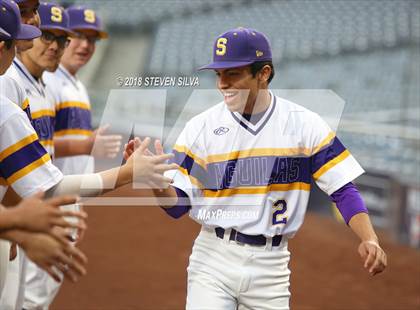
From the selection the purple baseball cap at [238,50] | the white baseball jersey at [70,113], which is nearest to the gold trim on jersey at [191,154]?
the purple baseball cap at [238,50]

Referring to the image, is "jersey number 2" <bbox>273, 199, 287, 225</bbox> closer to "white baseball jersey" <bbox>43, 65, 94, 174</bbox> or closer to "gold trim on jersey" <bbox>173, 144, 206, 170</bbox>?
"gold trim on jersey" <bbox>173, 144, 206, 170</bbox>

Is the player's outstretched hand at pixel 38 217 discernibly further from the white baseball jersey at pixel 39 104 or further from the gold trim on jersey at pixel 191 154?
the white baseball jersey at pixel 39 104

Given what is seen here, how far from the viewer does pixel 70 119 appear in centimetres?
600

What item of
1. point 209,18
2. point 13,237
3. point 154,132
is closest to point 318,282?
point 154,132

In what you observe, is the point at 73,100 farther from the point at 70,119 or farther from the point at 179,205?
the point at 179,205

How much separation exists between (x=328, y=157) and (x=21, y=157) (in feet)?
5.46

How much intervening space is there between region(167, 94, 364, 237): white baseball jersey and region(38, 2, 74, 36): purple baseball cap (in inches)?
65.7

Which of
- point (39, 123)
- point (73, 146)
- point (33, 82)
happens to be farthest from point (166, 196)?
point (73, 146)

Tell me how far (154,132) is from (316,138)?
217 inches

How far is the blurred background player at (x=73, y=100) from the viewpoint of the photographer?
19.4ft

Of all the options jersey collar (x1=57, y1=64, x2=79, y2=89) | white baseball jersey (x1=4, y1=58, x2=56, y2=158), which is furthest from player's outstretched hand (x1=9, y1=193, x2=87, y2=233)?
jersey collar (x1=57, y1=64, x2=79, y2=89)

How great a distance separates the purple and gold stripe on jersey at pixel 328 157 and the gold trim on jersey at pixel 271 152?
3cm

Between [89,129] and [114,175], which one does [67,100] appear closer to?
[89,129]

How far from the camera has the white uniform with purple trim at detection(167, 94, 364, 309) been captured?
4004 millimetres
